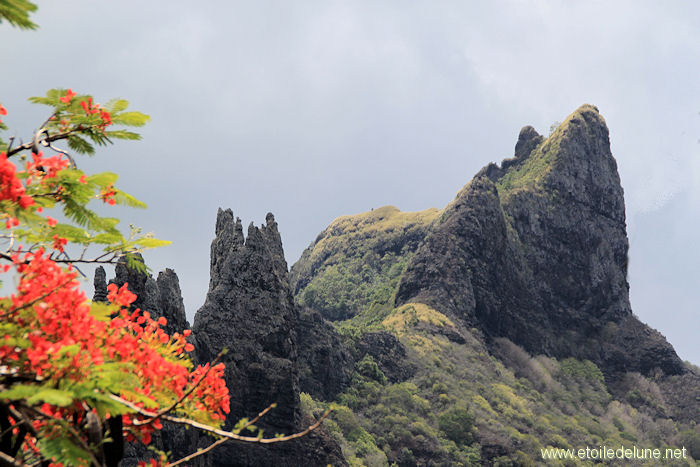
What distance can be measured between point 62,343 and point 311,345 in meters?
58.5

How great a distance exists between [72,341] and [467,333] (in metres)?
96.5

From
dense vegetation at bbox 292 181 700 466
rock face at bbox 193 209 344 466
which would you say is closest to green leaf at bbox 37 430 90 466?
rock face at bbox 193 209 344 466

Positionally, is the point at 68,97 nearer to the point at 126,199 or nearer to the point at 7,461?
the point at 126,199

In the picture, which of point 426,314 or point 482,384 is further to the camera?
point 426,314

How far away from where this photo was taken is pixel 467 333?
3866 inches

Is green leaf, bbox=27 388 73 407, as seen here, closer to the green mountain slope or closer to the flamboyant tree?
the flamboyant tree

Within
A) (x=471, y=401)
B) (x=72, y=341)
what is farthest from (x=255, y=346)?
(x=471, y=401)

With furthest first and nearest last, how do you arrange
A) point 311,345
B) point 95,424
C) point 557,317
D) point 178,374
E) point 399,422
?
1. point 557,317
2. point 399,422
3. point 311,345
4. point 178,374
5. point 95,424

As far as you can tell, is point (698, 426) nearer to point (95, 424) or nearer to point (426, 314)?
point (426, 314)

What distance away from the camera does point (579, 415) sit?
92188 mm

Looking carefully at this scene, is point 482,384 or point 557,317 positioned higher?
point 557,317

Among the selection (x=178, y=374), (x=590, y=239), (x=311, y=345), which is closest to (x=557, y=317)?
(x=590, y=239)

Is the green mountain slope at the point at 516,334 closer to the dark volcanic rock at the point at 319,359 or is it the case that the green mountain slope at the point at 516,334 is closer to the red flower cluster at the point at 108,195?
the dark volcanic rock at the point at 319,359

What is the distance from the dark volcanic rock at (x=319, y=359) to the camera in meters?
62.5
